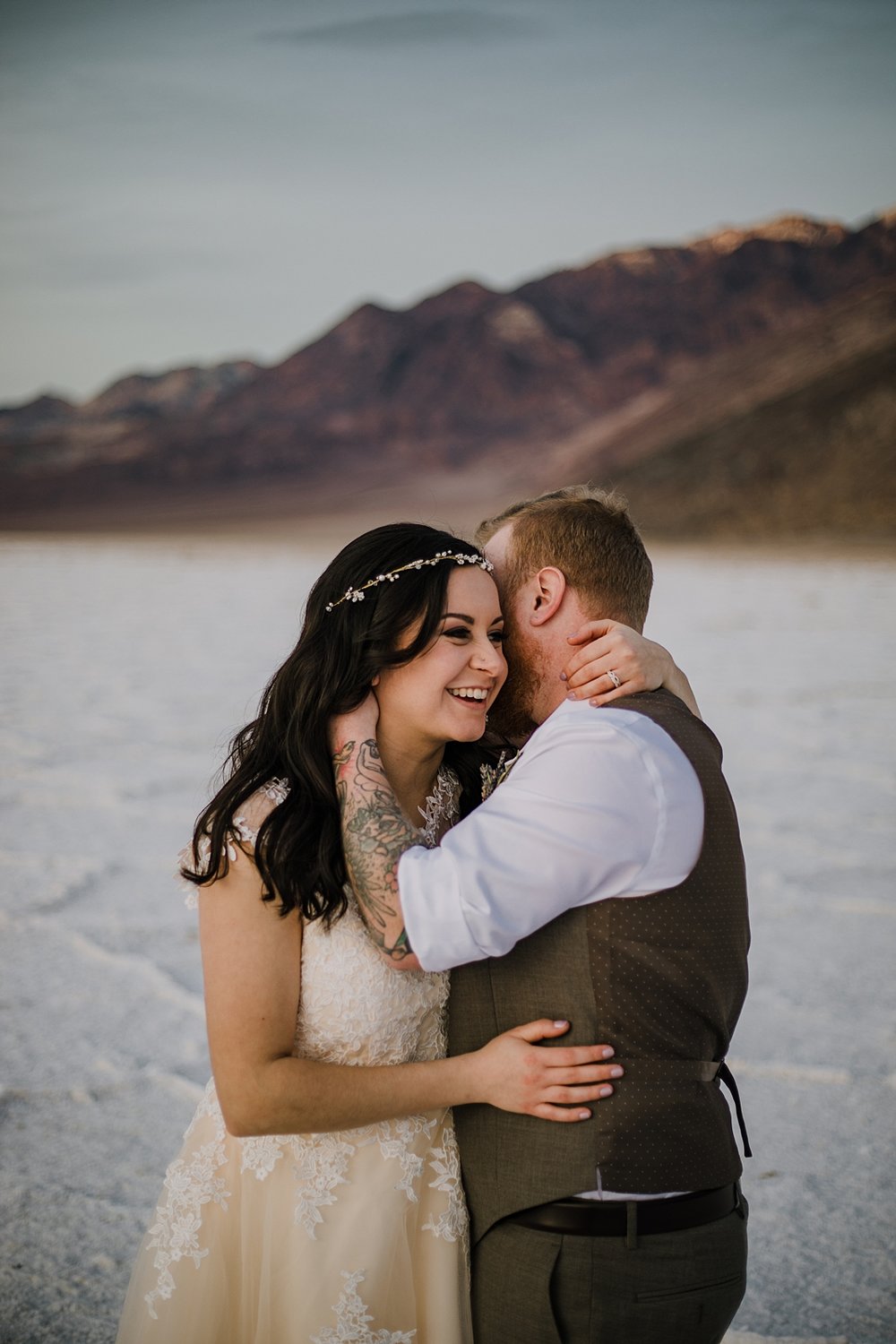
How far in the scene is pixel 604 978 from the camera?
164 cm

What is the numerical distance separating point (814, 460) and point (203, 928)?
56.7 meters

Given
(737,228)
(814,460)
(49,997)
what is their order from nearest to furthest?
1. (49,997)
2. (814,460)
3. (737,228)

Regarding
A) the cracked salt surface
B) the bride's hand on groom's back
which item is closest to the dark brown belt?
the bride's hand on groom's back

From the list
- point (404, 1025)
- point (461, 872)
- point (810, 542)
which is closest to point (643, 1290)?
point (404, 1025)

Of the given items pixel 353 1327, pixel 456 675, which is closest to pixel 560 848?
pixel 456 675

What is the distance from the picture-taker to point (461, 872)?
5.22 feet

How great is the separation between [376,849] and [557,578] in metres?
0.57

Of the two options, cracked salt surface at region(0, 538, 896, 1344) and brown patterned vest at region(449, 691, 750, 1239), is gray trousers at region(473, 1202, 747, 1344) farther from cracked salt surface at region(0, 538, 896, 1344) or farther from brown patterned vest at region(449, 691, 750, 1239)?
cracked salt surface at region(0, 538, 896, 1344)

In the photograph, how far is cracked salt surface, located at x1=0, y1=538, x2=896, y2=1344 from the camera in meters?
3.15

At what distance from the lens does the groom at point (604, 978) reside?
1.60 m

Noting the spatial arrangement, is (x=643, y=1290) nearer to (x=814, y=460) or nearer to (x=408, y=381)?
(x=814, y=460)

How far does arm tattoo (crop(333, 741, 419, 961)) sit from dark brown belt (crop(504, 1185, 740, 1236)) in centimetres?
41

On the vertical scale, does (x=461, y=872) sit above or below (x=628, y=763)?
below

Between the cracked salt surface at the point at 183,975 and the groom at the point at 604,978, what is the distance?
4.38 feet
